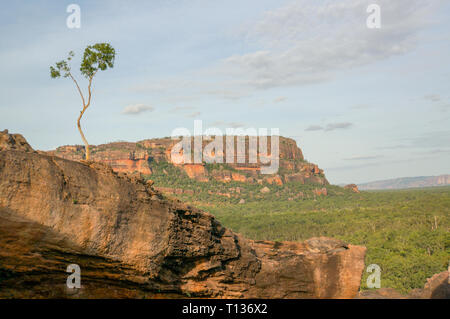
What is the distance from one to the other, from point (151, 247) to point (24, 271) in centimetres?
339

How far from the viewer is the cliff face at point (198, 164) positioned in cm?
11881

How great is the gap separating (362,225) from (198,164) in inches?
2838

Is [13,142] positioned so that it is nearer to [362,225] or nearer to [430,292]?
[430,292]

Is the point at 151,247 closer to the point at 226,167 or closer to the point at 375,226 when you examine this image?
the point at 375,226

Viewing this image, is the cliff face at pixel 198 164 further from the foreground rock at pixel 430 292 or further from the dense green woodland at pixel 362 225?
the foreground rock at pixel 430 292

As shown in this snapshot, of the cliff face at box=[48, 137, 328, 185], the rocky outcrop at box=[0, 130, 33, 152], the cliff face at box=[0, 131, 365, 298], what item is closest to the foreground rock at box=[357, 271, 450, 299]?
the cliff face at box=[0, 131, 365, 298]

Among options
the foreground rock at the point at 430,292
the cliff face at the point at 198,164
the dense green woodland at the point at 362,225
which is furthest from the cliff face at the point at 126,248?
the cliff face at the point at 198,164

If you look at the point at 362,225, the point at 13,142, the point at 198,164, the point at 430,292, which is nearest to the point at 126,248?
the point at 13,142

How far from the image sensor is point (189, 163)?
13050 cm
